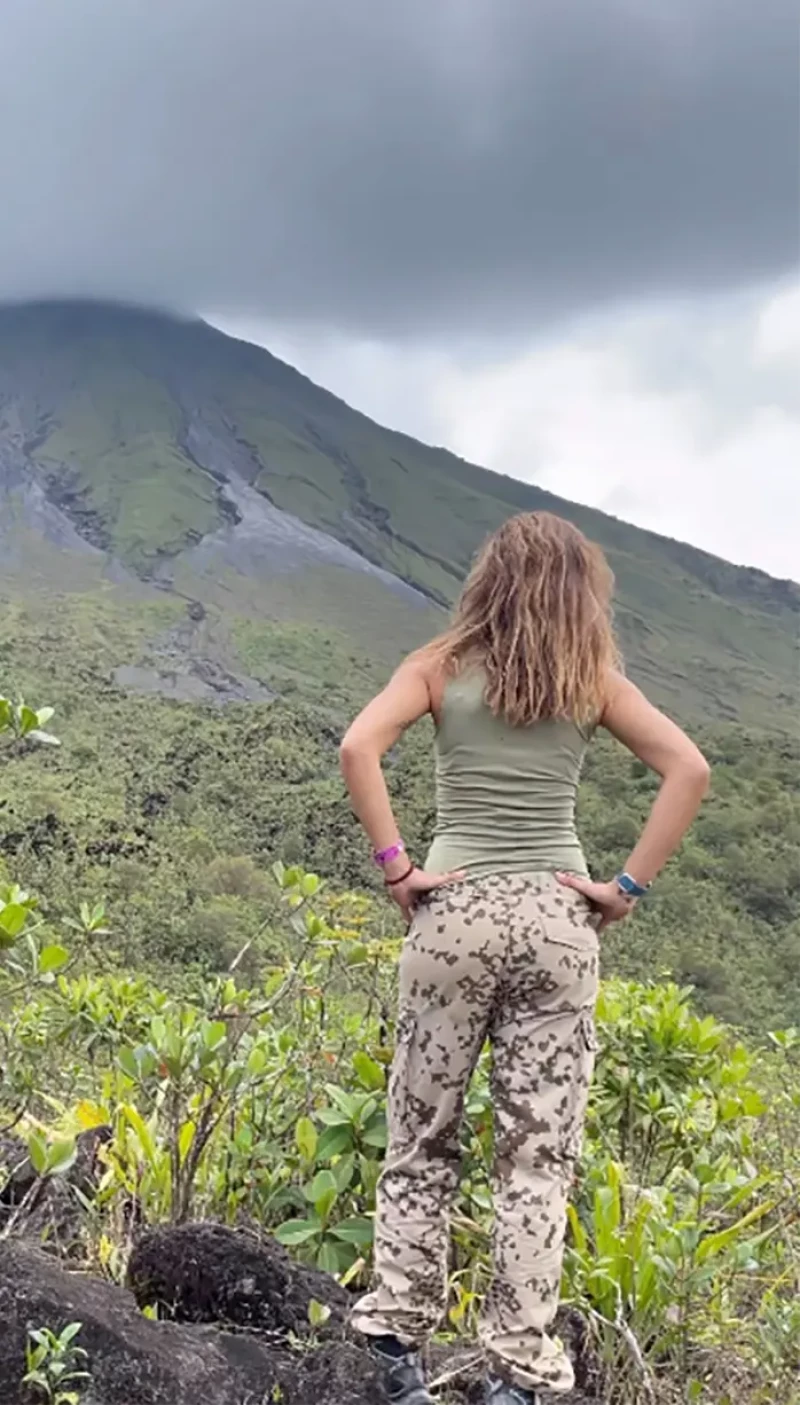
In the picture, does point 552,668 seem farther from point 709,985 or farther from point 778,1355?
point 709,985

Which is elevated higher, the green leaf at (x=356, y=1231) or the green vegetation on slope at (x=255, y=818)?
the green leaf at (x=356, y=1231)

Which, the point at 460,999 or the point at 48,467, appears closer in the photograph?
the point at 460,999

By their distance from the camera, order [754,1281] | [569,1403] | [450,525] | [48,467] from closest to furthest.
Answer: [569,1403]
[754,1281]
[48,467]
[450,525]

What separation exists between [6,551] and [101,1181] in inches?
3249

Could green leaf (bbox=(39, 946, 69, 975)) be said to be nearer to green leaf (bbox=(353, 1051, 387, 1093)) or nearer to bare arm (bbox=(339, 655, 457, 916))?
bare arm (bbox=(339, 655, 457, 916))

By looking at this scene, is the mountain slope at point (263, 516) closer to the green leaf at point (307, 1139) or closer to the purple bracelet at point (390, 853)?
the green leaf at point (307, 1139)

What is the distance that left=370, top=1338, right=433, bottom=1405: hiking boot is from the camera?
1936 millimetres

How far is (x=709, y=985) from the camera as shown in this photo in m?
27.7

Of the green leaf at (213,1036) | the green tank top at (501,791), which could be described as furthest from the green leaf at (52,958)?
the green tank top at (501,791)

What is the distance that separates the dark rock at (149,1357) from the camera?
69.1 inches

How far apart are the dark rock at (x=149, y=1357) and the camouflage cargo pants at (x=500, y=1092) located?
5.6 inches

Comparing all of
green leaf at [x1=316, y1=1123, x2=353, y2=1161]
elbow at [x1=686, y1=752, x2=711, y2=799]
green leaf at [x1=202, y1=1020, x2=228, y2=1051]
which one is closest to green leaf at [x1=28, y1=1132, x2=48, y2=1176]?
green leaf at [x1=202, y1=1020, x2=228, y2=1051]

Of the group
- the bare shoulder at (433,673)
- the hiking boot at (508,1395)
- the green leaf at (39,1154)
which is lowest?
the hiking boot at (508,1395)

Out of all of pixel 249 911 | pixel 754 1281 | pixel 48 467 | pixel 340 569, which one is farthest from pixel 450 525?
pixel 754 1281
